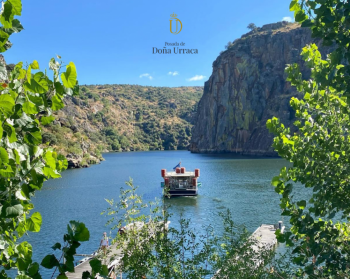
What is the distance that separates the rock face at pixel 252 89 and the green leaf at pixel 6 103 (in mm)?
86066

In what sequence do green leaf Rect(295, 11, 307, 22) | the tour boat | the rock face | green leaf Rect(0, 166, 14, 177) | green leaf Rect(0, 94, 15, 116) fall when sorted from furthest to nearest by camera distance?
the rock face < the tour boat < green leaf Rect(295, 11, 307, 22) < green leaf Rect(0, 166, 14, 177) < green leaf Rect(0, 94, 15, 116)

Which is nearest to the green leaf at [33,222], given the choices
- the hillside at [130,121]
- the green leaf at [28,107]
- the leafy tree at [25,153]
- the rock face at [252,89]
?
the leafy tree at [25,153]

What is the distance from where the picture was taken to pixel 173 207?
29.5 metres

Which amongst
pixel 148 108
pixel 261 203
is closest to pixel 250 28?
pixel 148 108

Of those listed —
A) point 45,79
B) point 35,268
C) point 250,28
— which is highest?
point 250,28

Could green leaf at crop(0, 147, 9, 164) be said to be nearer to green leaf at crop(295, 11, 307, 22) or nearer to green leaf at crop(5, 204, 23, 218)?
green leaf at crop(5, 204, 23, 218)

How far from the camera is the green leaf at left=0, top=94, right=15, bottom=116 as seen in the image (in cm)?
171

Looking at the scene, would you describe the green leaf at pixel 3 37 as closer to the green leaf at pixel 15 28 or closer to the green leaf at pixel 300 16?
the green leaf at pixel 15 28

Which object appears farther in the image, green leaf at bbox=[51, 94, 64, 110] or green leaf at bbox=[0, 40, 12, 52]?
green leaf at bbox=[51, 94, 64, 110]

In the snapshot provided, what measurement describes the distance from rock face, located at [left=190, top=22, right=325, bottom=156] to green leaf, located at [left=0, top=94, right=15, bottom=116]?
86.1 m

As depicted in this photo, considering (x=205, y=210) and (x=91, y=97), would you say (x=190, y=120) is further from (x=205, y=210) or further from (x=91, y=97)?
(x=205, y=210)

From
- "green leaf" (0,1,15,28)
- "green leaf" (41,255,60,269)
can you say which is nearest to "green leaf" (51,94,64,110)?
"green leaf" (0,1,15,28)

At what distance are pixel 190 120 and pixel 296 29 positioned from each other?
92.7 metres

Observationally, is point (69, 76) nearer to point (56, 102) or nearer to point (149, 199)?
point (56, 102)
